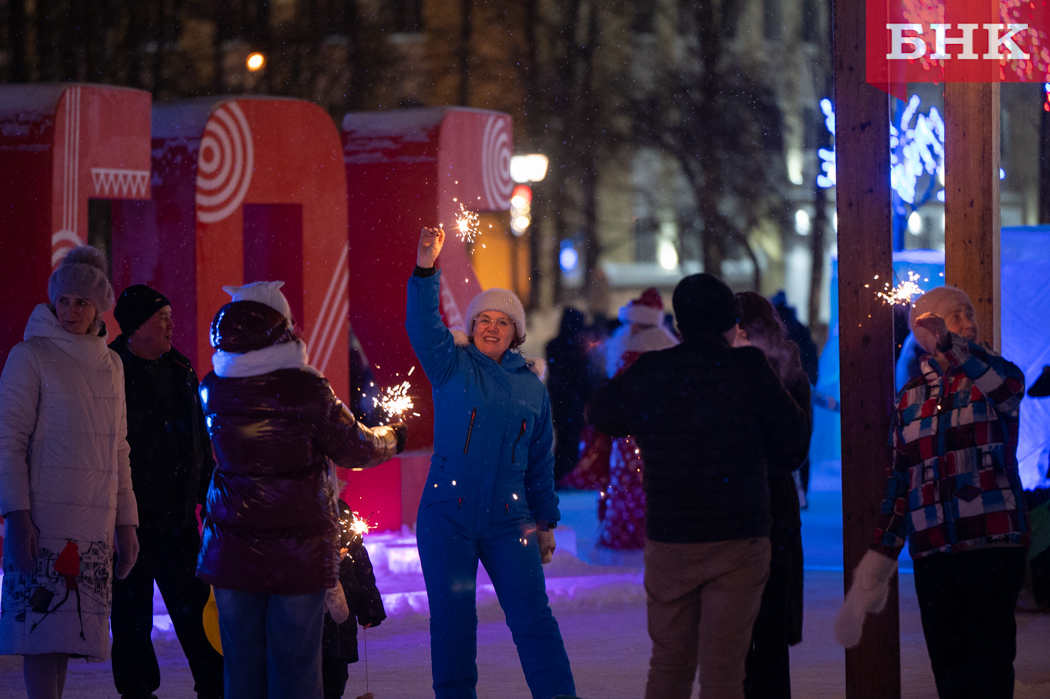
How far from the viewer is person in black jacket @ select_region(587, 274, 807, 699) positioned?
156 inches

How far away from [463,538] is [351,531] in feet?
1.36

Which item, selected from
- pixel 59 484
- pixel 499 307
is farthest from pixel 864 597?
pixel 59 484

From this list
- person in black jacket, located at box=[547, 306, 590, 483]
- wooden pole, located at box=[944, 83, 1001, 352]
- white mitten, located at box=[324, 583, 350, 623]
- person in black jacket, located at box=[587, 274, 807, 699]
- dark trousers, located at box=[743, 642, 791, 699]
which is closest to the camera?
person in black jacket, located at box=[587, 274, 807, 699]

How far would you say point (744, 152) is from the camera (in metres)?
24.0

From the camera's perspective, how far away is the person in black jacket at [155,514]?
507cm

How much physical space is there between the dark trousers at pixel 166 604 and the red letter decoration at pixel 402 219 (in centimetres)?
408

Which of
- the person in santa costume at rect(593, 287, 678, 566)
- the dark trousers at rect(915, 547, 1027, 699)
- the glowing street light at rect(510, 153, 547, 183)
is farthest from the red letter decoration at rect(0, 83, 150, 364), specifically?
the glowing street light at rect(510, 153, 547, 183)

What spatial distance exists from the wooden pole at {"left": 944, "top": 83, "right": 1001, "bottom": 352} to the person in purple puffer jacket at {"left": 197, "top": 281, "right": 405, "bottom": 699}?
4025 mm

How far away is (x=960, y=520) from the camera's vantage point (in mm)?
4344

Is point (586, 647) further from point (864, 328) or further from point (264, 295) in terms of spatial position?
point (264, 295)

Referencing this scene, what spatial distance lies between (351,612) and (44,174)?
4.29m

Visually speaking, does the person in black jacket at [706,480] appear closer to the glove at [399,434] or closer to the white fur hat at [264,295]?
the glove at [399,434]

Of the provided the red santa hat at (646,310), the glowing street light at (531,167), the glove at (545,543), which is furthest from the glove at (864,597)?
the glowing street light at (531,167)

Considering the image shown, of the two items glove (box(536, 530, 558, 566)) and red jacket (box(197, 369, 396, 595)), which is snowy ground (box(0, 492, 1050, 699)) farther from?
red jacket (box(197, 369, 396, 595))
